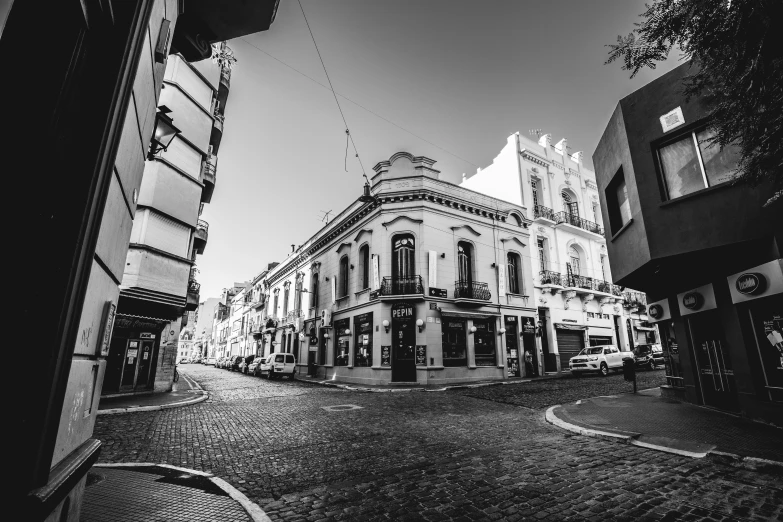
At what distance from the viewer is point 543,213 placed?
2509 cm

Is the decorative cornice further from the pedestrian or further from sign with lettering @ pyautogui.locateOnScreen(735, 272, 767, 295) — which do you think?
sign with lettering @ pyautogui.locateOnScreen(735, 272, 767, 295)

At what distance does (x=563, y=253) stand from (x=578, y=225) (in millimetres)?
2648

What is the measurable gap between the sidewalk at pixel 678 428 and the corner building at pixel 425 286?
978 centimetres

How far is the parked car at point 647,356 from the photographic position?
2320 cm

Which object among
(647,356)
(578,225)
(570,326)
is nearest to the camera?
(647,356)

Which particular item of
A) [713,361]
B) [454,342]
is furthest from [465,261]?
[713,361]

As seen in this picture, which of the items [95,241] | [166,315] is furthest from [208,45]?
[166,315]

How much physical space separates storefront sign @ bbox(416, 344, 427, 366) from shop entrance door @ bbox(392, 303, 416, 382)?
1.03ft

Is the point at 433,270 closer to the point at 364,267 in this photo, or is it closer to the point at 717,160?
the point at 364,267

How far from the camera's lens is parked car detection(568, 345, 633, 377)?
2074cm

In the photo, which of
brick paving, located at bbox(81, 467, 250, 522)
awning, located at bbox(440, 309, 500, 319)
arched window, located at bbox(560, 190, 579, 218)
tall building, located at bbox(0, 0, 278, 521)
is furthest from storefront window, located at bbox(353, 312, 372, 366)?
tall building, located at bbox(0, 0, 278, 521)

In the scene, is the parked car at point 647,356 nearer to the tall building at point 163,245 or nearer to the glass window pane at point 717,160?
the glass window pane at point 717,160

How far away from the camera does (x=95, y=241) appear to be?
211 centimetres

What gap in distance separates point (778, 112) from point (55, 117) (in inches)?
236
